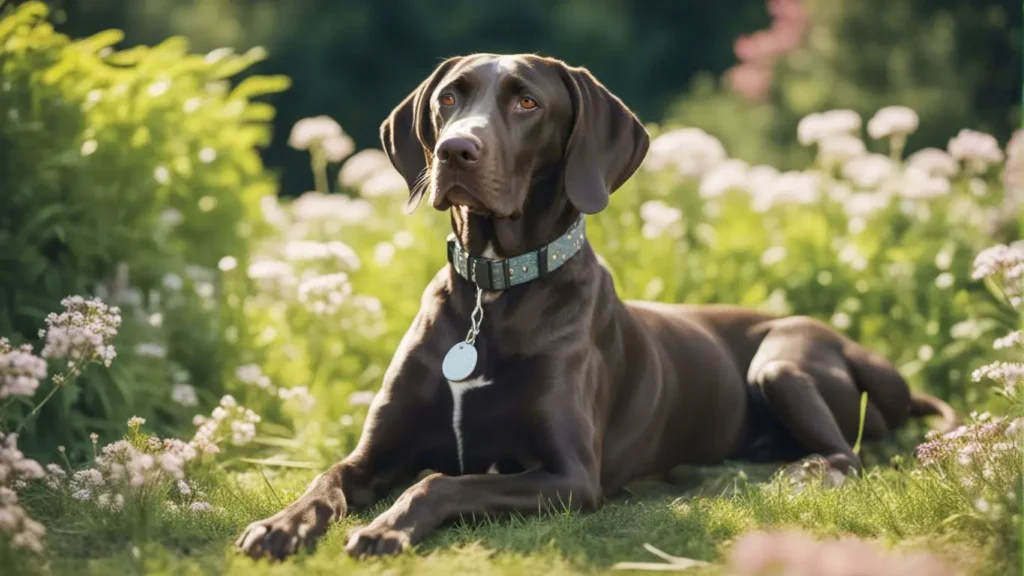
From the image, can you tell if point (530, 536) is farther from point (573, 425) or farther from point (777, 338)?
point (777, 338)

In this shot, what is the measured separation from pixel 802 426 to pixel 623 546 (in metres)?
1.69

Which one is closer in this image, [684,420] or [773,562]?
A: [773,562]

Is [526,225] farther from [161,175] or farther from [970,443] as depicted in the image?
[161,175]

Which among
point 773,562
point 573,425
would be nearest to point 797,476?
point 573,425

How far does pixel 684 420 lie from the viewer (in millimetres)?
4766

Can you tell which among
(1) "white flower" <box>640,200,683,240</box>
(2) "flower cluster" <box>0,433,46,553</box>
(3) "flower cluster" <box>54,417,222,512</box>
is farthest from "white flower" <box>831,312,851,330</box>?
(2) "flower cluster" <box>0,433,46,553</box>

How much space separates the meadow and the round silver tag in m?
0.52

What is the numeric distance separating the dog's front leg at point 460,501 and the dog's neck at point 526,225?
776 mm

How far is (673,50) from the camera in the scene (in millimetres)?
17906

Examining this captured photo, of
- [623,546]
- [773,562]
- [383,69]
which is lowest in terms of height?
[383,69]

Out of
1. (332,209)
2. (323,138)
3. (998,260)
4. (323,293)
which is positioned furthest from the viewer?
(332,209)


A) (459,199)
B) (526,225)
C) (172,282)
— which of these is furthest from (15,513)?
(172,282)

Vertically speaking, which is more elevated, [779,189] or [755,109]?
[779,189]

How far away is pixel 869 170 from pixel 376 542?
4477 mm
